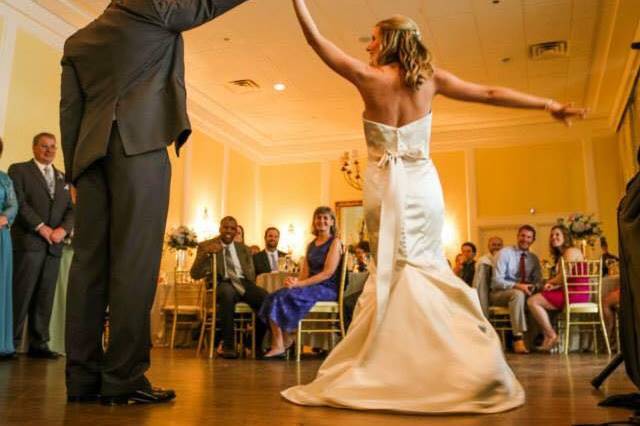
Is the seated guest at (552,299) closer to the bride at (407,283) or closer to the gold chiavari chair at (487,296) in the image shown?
the gold chiavari chair at (487,296)

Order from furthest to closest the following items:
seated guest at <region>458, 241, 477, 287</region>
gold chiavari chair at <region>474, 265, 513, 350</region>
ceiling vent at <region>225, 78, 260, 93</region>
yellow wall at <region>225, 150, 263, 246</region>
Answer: yellow wall at <region>225, 150, 263, 246</region>, ceiling vent at <region>225, 78, 260, 93</region>, seated guest at <region>458, 241, 477, 287</region>, gold chiavari chair at <region>474, 265, 513, 350</region>

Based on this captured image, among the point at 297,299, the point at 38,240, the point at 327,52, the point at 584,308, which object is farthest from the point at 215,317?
the point at 327,52

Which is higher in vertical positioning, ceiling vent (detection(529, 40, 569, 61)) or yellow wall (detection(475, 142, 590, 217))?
ceiling vent (detection(529, 40, 569, 61))

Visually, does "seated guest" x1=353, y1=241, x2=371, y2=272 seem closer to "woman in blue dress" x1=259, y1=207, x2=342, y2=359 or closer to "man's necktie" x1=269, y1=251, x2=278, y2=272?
"man's necktie" x1=269, y1=251, x2=278, y2=272

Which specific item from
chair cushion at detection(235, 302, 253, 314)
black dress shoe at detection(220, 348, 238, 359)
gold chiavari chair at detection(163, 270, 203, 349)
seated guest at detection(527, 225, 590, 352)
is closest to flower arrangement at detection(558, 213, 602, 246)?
seated guest at detection(527, 225, 590, 352)

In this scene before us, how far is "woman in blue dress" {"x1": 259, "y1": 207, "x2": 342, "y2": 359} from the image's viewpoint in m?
4.75

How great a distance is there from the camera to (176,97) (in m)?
1.95

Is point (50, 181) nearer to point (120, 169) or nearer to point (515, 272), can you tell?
point (120, 169)

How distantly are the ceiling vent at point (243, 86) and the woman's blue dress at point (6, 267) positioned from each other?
485 cm

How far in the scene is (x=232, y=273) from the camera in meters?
5.55

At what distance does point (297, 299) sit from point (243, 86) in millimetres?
5139

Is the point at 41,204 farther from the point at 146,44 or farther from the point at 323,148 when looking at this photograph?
the point at 323,148

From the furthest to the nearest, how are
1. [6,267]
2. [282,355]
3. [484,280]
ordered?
[484,280] < [282,355] < [6,267]

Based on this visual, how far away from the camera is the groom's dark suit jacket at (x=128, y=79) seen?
6.16 ft
